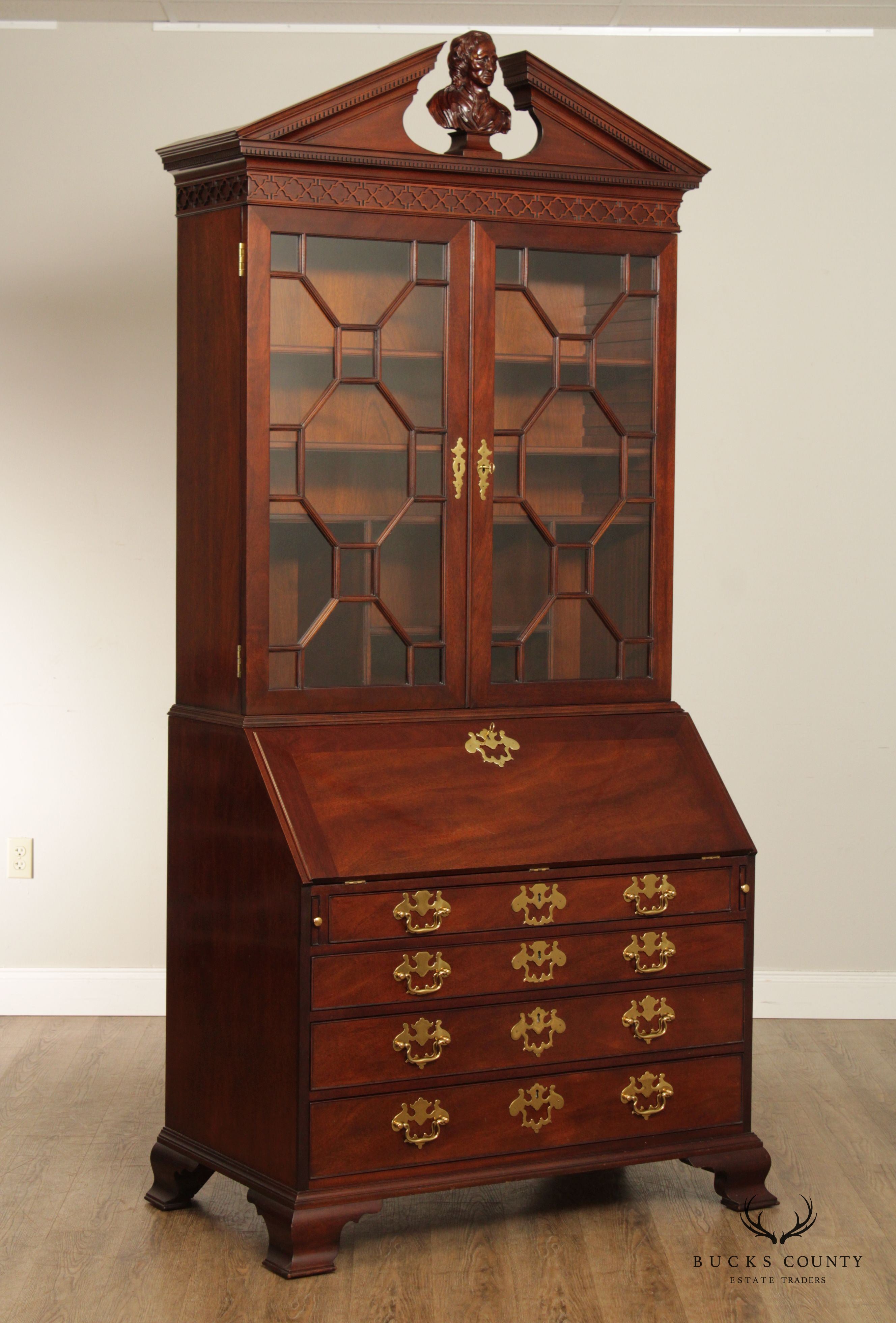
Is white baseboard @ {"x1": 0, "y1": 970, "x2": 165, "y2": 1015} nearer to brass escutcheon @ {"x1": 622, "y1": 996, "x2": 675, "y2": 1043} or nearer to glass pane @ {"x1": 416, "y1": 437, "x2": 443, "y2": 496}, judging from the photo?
brass escutcheon @ {"x1": 622, "y1": 996, "x2": 675, "y2": 1043}

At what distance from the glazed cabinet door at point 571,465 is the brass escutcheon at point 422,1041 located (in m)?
0.62

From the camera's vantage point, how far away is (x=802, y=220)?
12.7 feet

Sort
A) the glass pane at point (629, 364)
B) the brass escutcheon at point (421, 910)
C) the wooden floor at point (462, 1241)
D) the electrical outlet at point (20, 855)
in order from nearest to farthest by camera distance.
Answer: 1. the wooden floor at point (462, 1241)
2. the brass escutcheon at point (421, 910)
3. the glass pane at point (629, 364)
4. the electrical outlet at point (20, 855)

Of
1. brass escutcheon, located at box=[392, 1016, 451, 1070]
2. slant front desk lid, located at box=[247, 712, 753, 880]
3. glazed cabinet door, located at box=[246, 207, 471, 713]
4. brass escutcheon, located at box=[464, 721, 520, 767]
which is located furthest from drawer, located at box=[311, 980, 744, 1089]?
glazed cabinet door, located at box=[246, 207, 471, 713]

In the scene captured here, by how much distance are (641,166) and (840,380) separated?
1.29 metres

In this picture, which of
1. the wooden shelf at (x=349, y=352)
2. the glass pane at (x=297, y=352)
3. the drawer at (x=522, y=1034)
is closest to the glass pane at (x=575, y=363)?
the wooden shelf at (x=349, y=352)

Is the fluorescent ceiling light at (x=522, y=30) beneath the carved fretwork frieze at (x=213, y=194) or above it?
above

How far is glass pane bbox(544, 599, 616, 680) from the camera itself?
2.85m

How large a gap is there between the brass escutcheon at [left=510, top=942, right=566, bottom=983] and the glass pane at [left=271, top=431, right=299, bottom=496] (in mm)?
923

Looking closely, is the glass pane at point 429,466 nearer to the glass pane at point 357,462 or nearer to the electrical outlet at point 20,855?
the glass pane at point 357,462

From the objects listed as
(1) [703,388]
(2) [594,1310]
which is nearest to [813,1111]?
(2) [594,1310]

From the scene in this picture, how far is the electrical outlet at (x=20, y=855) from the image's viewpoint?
387 centimetres

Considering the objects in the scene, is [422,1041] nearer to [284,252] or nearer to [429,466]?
[429,466]

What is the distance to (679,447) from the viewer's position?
12.8ft
